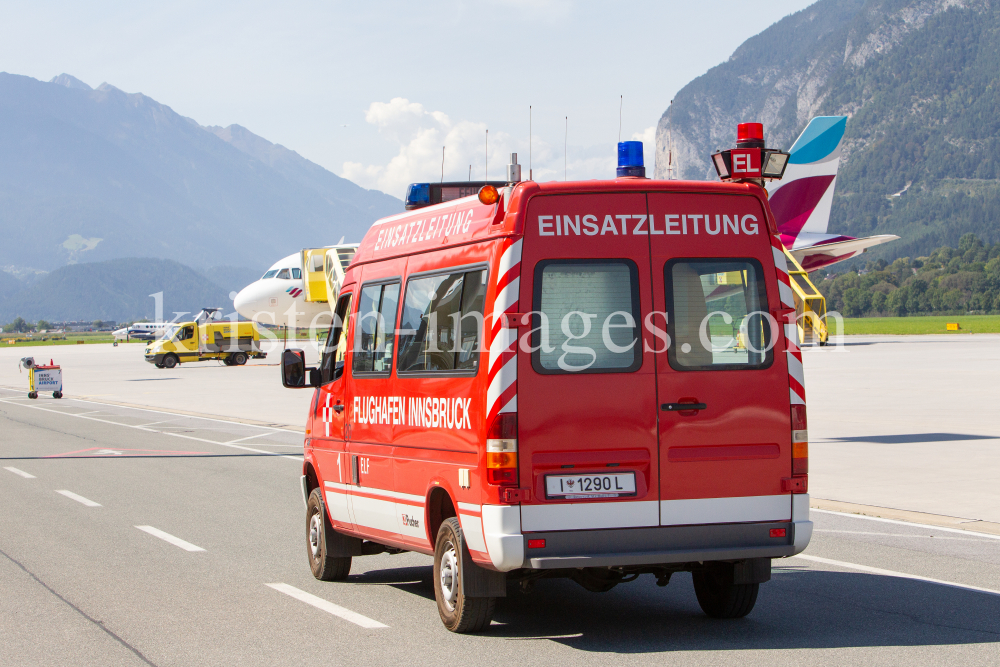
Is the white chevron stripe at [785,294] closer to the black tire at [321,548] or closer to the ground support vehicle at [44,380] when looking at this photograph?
the black tire at [321,548]

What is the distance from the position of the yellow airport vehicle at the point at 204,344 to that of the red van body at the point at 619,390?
51622 mm

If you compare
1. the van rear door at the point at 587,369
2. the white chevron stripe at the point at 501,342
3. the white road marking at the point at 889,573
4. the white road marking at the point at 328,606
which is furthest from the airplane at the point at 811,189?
the white chevron stripe at the point at 501,342

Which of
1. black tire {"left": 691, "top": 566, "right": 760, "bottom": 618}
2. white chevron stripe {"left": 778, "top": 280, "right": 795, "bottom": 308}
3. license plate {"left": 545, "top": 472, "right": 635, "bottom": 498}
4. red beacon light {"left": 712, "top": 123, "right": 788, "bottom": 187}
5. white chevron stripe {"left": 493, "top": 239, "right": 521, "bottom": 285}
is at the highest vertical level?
red beacon light {"left": 712, "top": 123, "right": 788, "bottom": 187}

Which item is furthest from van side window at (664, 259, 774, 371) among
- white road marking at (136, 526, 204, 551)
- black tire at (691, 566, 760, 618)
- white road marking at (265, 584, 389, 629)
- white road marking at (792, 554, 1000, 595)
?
white road marking at (136, 526, 204, 551)

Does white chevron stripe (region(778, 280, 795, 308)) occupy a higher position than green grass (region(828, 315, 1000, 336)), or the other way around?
green grass (region(828, 315, 1000, 336))

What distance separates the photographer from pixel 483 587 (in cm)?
616

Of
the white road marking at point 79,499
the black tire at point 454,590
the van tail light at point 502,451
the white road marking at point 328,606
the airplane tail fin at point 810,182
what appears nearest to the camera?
the van tail light at point 502,451

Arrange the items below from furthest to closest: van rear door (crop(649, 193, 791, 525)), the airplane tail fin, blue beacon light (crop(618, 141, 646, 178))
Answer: the airplane tail fin < blue beacon light (crop(618, 141, 646, 178)) < van rear door (crop(649, 193, 791, 525))

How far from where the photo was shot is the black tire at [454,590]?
6221mm

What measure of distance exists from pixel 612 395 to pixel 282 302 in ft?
139

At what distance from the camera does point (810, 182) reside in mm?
52125

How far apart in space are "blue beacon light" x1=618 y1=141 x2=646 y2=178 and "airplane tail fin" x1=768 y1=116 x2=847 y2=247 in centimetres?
4621

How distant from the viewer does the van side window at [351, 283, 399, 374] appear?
289 inches

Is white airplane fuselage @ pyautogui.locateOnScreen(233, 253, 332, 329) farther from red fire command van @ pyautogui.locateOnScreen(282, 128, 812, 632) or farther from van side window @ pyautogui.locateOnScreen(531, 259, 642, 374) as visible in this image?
van side window @ pyautogui.locateOnScreen(531, 259, 642, 374)
